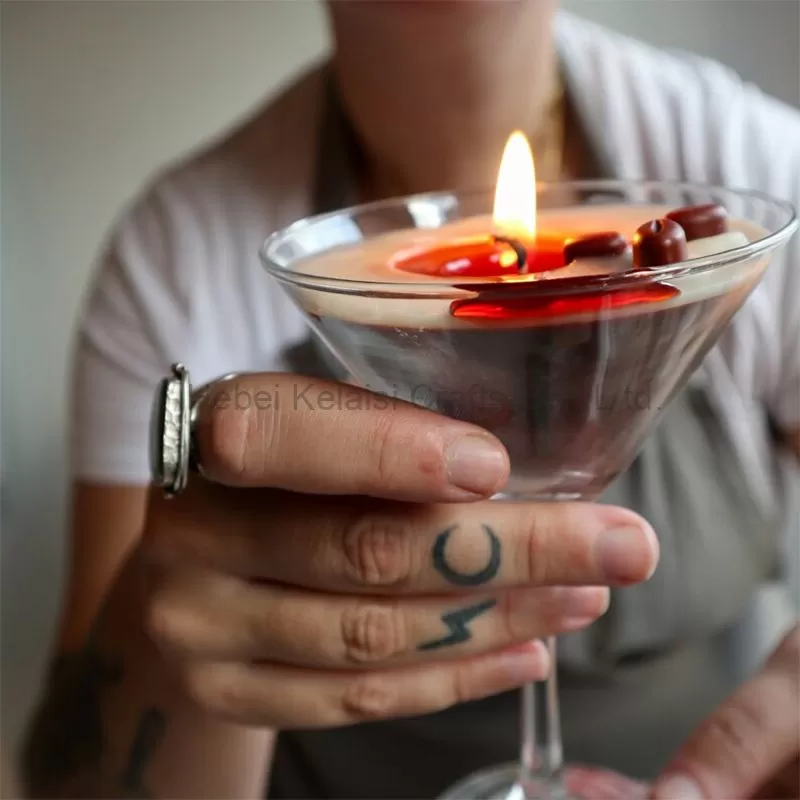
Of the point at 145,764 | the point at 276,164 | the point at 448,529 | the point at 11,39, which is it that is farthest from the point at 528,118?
the point at 11,39

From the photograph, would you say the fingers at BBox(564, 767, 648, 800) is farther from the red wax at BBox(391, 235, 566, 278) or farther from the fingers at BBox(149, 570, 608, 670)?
the red wax at BBox(391, 235, 566, 278)

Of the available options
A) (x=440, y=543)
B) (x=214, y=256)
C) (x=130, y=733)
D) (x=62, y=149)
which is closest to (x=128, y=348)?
(x=214, y=256)

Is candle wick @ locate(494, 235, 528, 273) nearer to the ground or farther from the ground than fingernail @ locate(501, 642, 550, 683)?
farther from the ground

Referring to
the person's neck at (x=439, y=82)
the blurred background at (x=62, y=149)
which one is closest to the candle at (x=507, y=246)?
the person's neck at (x=439, y=82)

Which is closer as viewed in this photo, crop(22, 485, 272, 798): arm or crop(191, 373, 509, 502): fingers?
crop(191, 373, 509, 502): fingers

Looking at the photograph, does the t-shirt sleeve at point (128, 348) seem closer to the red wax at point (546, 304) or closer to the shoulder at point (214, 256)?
the shoulder at point (214, 256)

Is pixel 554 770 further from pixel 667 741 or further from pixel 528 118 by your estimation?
pixel 528 118

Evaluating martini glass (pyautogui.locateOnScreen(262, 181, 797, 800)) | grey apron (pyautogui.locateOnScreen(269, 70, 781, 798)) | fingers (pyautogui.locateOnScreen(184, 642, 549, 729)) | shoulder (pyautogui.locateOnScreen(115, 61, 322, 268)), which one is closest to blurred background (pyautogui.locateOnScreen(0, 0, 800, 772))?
shoulder (pyautogui.locateOnScreen(115, 61, 322, 268))
